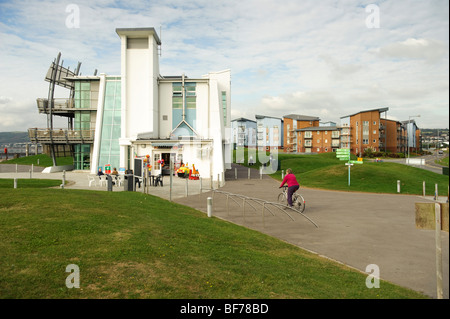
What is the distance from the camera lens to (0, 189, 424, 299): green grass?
5.24m

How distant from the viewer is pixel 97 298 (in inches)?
192

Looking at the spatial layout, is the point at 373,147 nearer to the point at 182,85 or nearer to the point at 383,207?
the point at 182,85

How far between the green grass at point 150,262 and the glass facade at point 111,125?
87.0 ft

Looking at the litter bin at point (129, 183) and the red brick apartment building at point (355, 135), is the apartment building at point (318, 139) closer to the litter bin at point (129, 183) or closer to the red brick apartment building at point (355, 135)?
the red brick apartment building at point (355, 135)

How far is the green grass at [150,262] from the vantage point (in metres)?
5.24

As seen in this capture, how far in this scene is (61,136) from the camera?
38406mm

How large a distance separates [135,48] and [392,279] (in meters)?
34.7

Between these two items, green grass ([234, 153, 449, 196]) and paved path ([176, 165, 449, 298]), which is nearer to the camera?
paved path ([176, 165, 449, 298])

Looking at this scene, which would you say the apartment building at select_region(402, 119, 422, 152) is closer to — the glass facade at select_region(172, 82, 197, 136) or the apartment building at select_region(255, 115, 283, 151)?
the apartment building at select_region(255, 115, 283, 151)

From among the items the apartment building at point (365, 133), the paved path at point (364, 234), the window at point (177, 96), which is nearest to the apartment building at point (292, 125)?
the apartment building at point (365, 133)


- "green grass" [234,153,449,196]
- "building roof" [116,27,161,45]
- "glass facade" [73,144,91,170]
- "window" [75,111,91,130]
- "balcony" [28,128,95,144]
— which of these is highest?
"building roof" [116,27,161,45]

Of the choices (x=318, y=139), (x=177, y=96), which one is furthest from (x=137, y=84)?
(x=318, y=139)

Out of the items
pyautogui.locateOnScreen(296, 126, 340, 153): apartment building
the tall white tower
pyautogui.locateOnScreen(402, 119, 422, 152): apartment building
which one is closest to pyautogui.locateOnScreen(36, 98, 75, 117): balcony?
the tall white tower

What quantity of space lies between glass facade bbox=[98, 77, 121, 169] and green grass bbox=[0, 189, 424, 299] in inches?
1044
